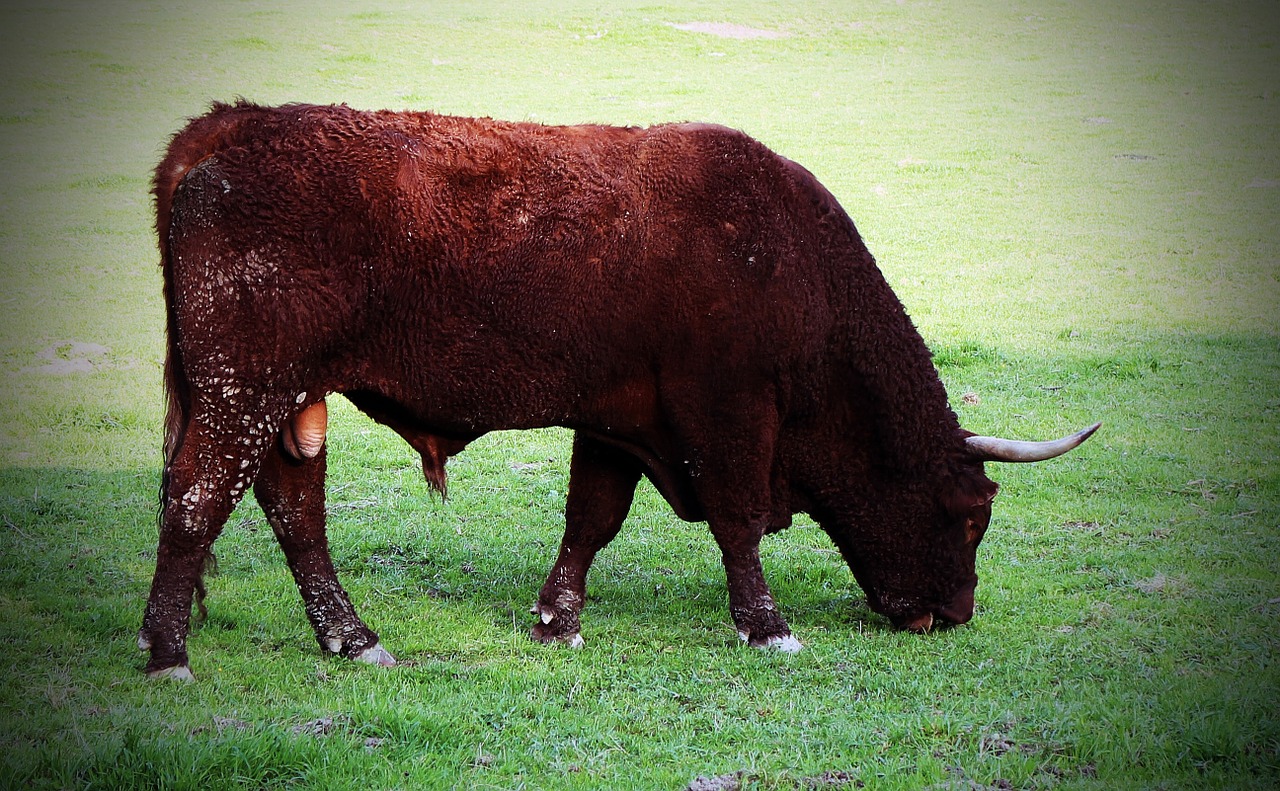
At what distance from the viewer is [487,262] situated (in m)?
6.22

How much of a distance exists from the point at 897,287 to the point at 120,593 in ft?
37.2

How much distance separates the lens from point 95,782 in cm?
461

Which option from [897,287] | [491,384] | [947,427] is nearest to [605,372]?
[491,384]

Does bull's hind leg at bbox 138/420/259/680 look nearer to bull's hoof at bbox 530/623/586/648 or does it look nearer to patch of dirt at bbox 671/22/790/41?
bull's hoof at bbox 530/623/586/648

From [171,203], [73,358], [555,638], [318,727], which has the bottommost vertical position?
[73,358]

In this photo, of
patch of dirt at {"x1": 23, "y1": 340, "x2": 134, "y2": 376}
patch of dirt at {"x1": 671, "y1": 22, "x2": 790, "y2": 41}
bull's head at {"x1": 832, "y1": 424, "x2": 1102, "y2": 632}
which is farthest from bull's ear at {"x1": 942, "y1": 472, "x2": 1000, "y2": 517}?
patch of dirt at {"x1": 671, "y1": 22, "x2": 790, "y2": 41}

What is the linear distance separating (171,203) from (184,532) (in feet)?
5.09

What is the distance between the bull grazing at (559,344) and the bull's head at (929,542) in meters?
0.01

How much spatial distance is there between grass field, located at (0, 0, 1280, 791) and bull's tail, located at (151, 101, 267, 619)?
1.10 m

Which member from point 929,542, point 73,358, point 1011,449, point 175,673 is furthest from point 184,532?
point 73,358

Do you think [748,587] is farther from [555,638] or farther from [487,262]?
[487,262]

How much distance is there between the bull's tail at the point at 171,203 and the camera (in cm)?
605

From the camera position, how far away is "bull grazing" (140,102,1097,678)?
19.4 ft

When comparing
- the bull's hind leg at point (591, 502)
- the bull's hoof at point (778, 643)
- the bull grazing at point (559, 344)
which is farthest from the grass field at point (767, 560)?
the bull grazing at point (559, 344)
